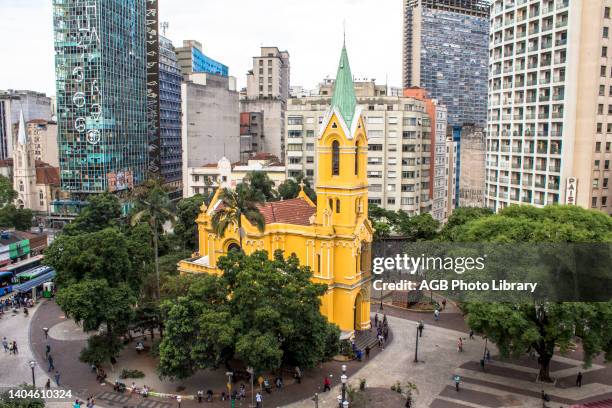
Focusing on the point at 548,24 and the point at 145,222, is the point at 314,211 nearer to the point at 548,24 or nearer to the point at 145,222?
the point at 145,222

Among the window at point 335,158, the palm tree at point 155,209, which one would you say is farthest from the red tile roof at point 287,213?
the palm tree at point 155,209

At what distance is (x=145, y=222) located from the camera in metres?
59.3

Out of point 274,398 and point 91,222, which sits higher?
point 91,222

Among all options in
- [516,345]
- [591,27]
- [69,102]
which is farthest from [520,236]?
[69,102]

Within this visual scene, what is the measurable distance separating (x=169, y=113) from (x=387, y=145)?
6027 cm

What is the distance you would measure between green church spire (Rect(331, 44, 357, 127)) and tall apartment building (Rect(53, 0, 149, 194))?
59.9 m

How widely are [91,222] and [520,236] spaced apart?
5524cm

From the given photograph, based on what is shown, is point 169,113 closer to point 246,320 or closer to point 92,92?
point 92,92

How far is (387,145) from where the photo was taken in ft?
263

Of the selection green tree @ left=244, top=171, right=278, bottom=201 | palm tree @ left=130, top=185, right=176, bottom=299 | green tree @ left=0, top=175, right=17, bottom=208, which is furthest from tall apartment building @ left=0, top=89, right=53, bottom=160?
palm tree @ left=130, top=185, right=176, bottom=299

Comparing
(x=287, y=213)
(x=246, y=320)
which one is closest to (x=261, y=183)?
(x=287, y=213)

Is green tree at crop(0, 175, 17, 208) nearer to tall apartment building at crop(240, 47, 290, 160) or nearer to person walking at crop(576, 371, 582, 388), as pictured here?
tall apartment building at crop(240, 47, 290, 160)

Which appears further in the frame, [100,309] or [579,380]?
[100,309]

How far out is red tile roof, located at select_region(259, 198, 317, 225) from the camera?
49.0 meters
